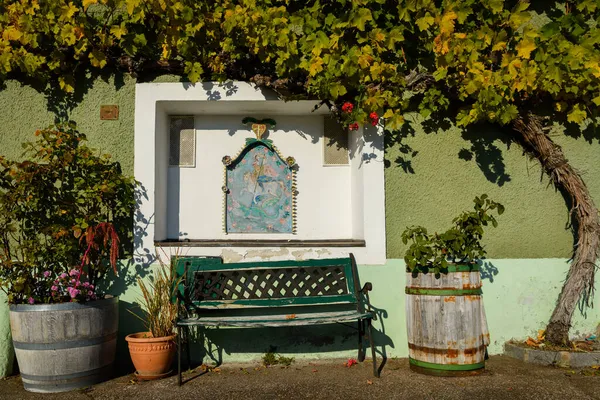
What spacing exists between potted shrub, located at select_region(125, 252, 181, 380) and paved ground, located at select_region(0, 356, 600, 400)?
0.12 metres

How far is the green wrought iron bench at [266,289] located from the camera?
440cm

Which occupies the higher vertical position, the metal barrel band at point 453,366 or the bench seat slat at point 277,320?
the bench seat slat at point 277,320

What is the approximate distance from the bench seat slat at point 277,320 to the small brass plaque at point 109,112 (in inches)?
75.1

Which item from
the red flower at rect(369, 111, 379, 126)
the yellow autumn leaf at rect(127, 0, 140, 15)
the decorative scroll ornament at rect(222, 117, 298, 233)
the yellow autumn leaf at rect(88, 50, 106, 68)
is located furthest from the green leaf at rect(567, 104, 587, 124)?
the yellow autumn leaf at rect(88, 50, 106, 68)

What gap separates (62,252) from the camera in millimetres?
4293

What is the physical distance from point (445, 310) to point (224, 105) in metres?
2.56

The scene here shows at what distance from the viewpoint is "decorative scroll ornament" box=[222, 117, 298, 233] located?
5168 millimetres

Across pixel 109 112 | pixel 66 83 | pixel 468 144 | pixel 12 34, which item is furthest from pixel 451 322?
pixel 12 34

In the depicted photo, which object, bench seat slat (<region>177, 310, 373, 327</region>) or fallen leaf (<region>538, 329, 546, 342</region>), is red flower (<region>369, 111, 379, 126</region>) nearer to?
bench seat slat (<region>177, 310, 373, 327</region>)

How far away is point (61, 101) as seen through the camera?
191 inches

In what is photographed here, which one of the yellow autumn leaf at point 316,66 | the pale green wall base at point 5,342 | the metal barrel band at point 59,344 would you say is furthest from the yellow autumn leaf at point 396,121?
the pale green wall base at point 5,342

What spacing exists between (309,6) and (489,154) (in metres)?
2.06

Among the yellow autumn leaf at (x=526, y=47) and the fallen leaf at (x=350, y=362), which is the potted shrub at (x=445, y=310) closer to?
the fallen leaf at (x=350, y=362)

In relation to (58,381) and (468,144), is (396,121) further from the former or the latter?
(58,381)
